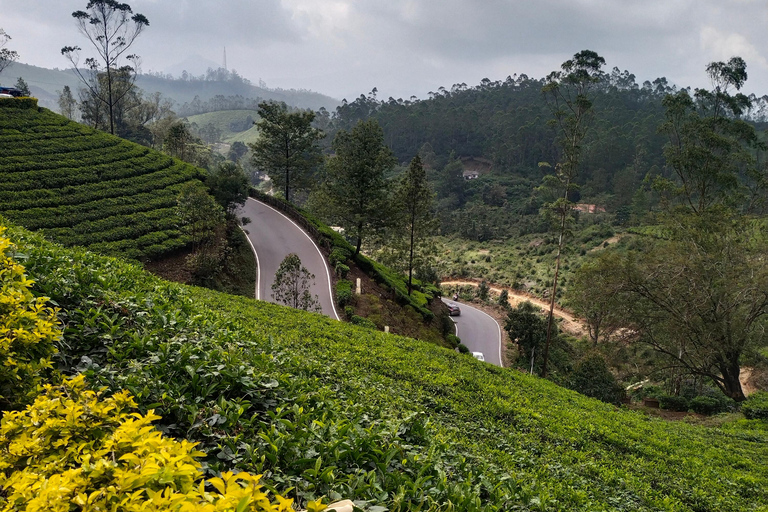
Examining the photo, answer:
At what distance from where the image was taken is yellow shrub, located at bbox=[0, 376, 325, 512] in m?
1.71

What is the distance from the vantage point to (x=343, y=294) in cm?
1997

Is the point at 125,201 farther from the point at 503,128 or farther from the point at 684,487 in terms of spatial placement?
the point at 503,128

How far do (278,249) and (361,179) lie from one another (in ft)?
22.0

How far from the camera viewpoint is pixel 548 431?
7109 mm

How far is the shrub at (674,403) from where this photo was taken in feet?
52.1

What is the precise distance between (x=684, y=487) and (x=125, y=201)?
80.0 ft

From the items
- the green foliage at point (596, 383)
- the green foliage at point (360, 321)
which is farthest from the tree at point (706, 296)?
the green foliage at point (360, 321)

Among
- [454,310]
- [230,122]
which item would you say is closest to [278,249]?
[454,310]

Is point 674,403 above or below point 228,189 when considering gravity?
below

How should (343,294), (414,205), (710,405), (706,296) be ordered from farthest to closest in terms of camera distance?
(414,205), (343,294), (706,296), (710,405)

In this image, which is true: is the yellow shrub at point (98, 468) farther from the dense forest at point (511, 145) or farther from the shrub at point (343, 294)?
the dense forest at point (511, 145)

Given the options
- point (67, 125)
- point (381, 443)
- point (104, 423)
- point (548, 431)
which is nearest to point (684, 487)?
point (548, 431)

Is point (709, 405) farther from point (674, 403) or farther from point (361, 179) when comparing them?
point (361, 179)

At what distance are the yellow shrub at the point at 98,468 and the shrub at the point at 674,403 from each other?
18.4 metres
